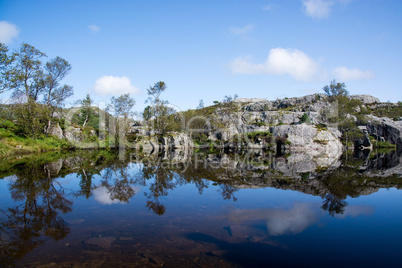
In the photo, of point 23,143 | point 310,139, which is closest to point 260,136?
point 310,139

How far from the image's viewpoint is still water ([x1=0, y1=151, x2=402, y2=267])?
16.9ft

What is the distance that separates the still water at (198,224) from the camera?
5141mm

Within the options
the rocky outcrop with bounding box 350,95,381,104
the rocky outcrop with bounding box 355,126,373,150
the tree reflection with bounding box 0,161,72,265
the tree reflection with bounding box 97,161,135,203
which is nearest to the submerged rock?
the tree reflection with bounding box 0,161,72,265

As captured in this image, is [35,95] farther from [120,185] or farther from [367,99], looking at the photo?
[367,99]

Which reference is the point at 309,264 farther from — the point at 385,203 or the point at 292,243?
the point at 385,203

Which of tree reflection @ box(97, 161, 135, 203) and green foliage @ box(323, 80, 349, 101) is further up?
green foliage @ box(323, 80, 349, 101)

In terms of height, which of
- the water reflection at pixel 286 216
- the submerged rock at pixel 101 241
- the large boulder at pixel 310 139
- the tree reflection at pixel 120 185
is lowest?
the water reflection at pixel 286 216

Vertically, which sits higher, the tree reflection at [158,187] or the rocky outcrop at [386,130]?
the rocky outcrop at [386,130]

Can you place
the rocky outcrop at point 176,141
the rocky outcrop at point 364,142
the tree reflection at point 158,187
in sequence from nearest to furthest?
the tree reflection at point 158,187, the rocky outcrop at point 176,141, the rocky outcrop at point 364,142

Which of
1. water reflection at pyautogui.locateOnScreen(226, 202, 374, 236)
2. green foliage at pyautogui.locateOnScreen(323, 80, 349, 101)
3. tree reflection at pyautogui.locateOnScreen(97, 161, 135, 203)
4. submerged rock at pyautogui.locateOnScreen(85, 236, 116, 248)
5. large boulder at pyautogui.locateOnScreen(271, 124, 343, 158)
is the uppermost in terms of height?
green foliage at pyautogui.locateOnScreen(323, 80, 349, 101)

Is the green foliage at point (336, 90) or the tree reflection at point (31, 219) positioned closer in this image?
the tree reflection at point (31, 219)

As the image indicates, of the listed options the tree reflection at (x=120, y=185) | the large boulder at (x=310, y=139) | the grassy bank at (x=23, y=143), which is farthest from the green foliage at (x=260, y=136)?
the tree reflection at (x=120, y=185)

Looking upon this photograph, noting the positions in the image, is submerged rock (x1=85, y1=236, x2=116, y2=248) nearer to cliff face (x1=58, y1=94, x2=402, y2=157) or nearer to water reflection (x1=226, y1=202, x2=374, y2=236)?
water reflection (x1=226, y1=202, x2=374, y2=236)

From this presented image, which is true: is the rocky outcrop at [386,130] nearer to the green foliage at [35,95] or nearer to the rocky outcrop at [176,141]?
the rocky outcrop at [176,141]
